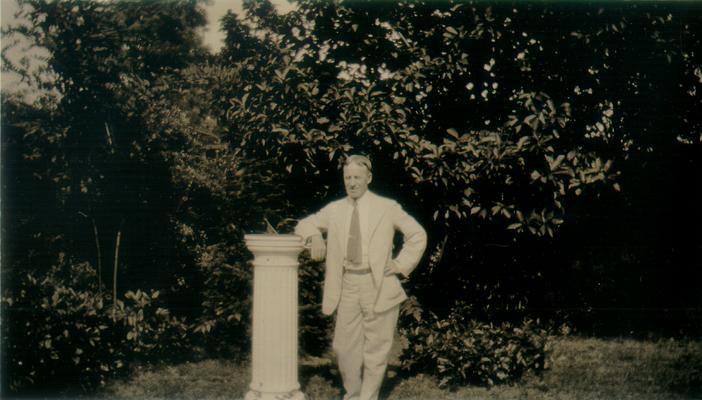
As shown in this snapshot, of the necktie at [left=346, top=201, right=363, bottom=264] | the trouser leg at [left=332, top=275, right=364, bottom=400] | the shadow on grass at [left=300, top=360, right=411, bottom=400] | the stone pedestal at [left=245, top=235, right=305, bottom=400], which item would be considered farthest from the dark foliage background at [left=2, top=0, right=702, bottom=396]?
the stone pedestal at [left=245, top=235, right=305, bottom=400]

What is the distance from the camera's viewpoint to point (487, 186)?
248 inches

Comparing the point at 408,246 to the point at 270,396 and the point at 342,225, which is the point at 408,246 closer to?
the point at 342,225

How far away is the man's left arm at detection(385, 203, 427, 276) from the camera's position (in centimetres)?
483

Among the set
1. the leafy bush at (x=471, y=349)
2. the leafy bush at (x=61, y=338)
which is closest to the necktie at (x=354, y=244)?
the leafy bush at (x=471, y=349)

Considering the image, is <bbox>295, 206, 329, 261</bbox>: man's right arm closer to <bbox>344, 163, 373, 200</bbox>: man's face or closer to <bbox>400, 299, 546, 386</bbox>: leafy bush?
<bbox>344, 163, 373, 200</bbox>: man's face

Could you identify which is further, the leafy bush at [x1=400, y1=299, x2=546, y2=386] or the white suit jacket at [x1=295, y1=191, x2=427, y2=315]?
the leafy bush at [x1=400, y1=299, x2=546, y2=386]

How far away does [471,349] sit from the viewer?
612cm

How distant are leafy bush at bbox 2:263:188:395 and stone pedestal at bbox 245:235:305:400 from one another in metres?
1.87

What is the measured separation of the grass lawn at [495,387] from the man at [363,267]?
3.52 ft

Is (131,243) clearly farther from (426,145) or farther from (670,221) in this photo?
(670,221)

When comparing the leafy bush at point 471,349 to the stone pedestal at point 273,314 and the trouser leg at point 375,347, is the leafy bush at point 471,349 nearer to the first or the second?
the trouser leg at point 375,347

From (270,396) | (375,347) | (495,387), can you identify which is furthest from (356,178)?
(495,387)

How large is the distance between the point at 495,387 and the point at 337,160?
2.59 meters

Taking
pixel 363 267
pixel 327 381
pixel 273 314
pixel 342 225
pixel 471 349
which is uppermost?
pixel 342 225
